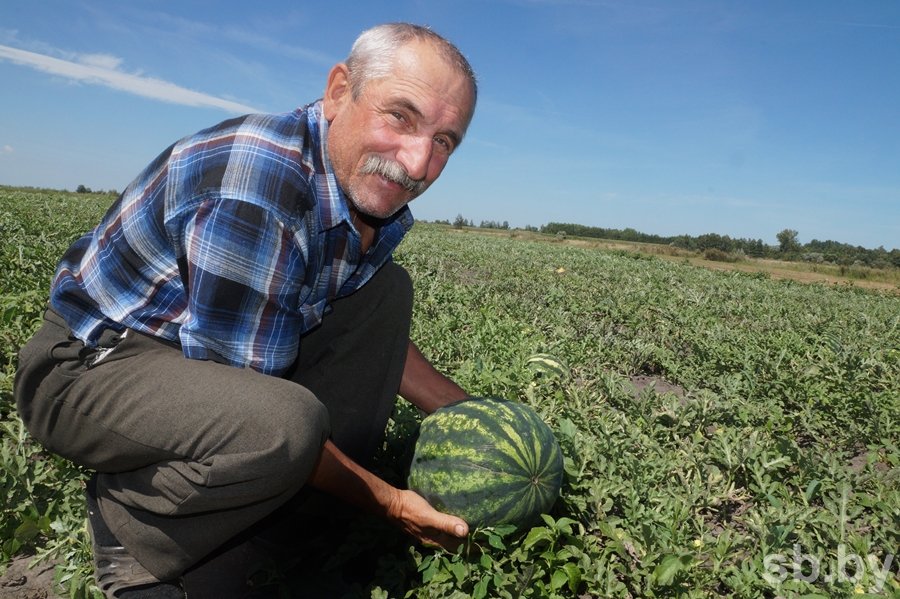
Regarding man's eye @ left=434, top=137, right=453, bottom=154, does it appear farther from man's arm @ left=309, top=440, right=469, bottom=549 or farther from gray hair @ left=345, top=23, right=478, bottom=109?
man's arm @ left=309, top=440, right=469, bottom=549

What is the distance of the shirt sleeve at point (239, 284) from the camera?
172 centimetres

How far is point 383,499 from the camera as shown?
77.4 inches

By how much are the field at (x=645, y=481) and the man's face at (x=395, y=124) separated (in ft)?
3.45

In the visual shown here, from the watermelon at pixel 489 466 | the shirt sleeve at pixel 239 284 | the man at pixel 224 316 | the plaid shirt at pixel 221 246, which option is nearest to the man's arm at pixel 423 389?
the watermelon at pixel 489 466

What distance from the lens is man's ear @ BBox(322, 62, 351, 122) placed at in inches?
81.4

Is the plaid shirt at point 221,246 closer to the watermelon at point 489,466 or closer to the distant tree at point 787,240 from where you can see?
the watermelon at point 489,466

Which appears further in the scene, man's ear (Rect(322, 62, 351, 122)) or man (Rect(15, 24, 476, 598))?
man's ear (Rect(322, 62, 351, 122))

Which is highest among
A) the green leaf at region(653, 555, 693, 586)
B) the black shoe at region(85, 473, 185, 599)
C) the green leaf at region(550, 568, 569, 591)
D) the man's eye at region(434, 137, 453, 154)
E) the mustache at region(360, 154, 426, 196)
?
the man's eye at region(434, 137, 453, 154)

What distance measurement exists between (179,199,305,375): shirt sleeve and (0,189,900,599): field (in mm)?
802

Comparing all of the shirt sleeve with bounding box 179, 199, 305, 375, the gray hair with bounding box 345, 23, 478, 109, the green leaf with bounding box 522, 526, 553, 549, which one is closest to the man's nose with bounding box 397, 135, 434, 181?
the gray hair with bounding box 345, 23, 478, 109

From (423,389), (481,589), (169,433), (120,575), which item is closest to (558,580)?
(481,589)

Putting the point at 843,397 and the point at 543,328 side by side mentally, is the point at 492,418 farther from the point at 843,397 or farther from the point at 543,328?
the point at 543,328

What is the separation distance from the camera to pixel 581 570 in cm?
203

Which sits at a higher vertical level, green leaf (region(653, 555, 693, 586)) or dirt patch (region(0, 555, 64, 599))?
green leaf (region(653, 555, 693, 586))
